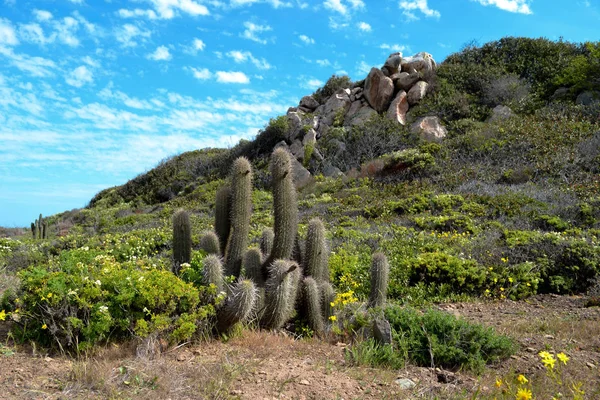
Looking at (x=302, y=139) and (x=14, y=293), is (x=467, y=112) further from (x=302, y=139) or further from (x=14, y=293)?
(x=14, y=293)

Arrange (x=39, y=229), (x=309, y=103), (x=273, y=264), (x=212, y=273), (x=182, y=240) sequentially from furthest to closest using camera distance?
(x=309, y=103) < (x=39, y=229) < (x=182, y=240) < (x=273, y=264) < (x=212, y=273)

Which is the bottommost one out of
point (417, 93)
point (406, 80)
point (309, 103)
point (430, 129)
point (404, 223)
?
point (404, 223)

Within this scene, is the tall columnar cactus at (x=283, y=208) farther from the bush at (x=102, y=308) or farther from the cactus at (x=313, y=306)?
the bush at (x=102, y=308)

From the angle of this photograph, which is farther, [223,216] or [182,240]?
[223,216]

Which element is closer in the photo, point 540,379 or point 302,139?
point 540,379

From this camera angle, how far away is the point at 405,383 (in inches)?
161

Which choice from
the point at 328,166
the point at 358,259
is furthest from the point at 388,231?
the point at 328,166

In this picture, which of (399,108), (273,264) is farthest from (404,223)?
(399,108)

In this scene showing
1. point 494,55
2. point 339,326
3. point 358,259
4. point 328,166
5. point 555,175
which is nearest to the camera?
point 339,326

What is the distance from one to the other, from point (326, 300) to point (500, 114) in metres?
18.3

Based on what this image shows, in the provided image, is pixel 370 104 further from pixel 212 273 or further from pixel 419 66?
pixel 212 273

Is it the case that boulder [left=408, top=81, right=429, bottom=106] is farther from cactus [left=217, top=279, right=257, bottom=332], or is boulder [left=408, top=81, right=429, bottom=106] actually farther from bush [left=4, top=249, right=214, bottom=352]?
bush [left=4, top=249, right=214, bottom=352]

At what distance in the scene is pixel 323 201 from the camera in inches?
638

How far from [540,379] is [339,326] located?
2.12m
